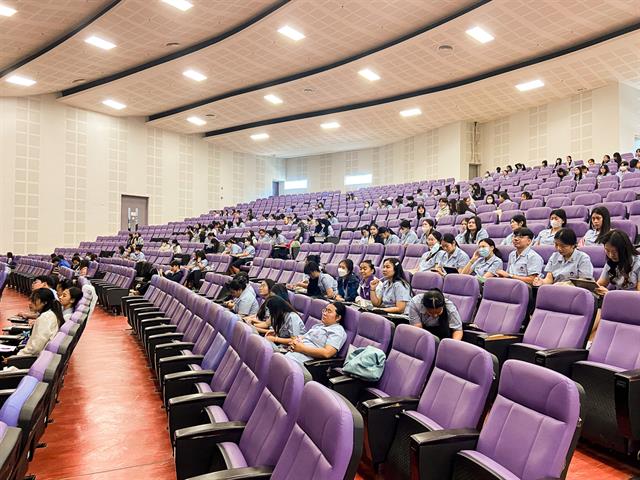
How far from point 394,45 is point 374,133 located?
6574 mm

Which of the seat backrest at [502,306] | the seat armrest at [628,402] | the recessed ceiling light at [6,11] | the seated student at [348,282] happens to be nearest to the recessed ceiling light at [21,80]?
the recessed ceiling light at [6,11]

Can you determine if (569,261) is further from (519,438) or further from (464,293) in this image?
(519,438)

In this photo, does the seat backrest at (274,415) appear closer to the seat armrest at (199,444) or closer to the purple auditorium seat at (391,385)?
the seat armrest at (199,444)

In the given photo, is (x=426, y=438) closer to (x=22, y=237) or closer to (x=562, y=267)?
(x=562, y=267)

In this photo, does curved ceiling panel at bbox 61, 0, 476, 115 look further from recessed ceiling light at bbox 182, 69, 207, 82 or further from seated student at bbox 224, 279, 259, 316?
seated student at bbox 224, 279, 259, 316

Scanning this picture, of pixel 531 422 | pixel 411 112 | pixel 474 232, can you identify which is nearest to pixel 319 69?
pixel 411 112

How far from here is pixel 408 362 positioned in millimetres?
2436

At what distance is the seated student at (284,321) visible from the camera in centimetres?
347

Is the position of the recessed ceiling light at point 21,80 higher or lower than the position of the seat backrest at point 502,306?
higher

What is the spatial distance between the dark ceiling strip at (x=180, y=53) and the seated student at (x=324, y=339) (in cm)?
719

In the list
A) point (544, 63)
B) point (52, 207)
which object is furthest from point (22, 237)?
point (544, 63)

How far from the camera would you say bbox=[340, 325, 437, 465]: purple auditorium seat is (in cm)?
220

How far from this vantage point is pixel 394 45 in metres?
10.1

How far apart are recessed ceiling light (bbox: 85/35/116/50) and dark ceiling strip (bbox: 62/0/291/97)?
3.90ft
